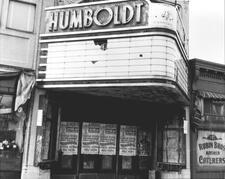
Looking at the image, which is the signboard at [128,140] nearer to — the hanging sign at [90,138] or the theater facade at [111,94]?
the theater facade at [111,94]

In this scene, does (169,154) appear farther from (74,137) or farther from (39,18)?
(39,18)

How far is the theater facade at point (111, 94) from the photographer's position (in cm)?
1154

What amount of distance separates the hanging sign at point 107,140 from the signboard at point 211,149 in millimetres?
3833

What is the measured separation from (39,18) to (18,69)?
2.22 m

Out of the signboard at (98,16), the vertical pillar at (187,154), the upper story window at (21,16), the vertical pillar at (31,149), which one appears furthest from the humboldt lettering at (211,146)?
the upper story window at (21,16)

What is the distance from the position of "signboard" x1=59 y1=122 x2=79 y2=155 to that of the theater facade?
0.13 ft

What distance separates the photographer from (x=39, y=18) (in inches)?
523

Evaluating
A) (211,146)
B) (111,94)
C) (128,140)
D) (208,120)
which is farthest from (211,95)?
(111,94)

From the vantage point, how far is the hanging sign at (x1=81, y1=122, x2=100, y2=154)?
1434 centimetres

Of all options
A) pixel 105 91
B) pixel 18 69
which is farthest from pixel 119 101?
pixel 18 69

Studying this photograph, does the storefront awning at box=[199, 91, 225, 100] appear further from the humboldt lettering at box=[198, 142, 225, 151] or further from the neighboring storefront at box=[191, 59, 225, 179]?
the humboldt lettering at box=[198, 142, 225, 151]

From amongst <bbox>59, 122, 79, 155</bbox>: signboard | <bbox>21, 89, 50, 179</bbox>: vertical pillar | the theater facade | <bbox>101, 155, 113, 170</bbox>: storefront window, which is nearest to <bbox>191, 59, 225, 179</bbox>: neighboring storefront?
the theater facade

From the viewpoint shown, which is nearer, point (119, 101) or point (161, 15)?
point (161, 15)

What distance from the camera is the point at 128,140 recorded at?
1512cm
